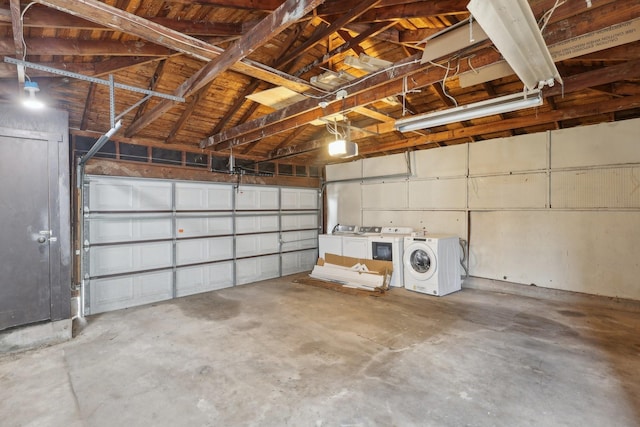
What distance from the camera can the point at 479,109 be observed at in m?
2.95

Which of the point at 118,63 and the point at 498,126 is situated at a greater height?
the point at 118,63

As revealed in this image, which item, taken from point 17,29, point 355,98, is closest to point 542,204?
point 355,98

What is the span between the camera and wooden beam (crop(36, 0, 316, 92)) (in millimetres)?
1897

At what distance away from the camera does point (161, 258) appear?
541cm

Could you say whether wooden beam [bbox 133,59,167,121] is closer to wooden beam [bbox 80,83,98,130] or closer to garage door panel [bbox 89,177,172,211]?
wooden beam [bbox 80,83,98,130]

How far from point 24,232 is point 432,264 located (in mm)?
5579

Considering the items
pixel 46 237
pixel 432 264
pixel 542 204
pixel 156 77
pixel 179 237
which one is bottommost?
pixel 432 264

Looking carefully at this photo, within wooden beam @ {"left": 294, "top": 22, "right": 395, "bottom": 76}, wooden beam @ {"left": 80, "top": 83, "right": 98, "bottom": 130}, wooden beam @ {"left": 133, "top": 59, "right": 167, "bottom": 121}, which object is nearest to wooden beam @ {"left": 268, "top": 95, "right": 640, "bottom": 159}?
wooden beam @ {"left": 294, "top": 22, "right": 395, "bottom": 76}

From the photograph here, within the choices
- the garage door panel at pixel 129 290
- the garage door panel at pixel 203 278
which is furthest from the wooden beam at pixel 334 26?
the garage door panel at pixel 129 290

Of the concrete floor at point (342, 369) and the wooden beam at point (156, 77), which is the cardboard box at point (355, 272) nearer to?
the concrete floor at point (342, 369)

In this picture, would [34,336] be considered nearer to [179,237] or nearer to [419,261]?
[179,237]

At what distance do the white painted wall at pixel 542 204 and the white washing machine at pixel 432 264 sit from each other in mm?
520

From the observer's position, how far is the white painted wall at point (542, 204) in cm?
439

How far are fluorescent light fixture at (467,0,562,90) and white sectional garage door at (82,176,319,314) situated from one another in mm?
5293
